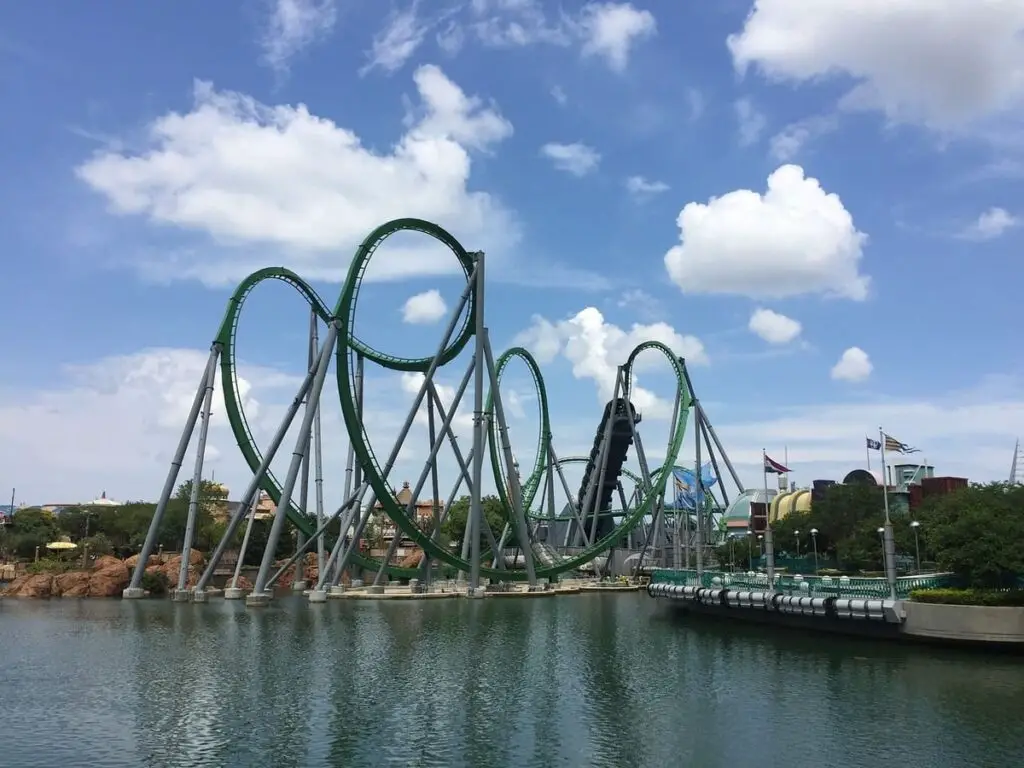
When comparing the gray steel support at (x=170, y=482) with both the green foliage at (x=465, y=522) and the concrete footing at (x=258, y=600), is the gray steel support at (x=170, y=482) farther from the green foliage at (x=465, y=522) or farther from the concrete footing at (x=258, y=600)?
the green foliage at (x=465, y=522)

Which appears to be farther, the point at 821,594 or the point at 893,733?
the point at 821,594

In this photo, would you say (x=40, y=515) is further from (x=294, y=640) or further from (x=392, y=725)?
(x=392, y=725)

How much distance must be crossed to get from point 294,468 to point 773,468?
26942 millimetres

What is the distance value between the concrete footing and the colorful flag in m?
28.3

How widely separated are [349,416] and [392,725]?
120 ft

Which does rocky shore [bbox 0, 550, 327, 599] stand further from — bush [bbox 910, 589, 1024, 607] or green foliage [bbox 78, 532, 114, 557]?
bush [bbox 910, 589, 1024, 607]

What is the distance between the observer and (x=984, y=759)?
1720cm

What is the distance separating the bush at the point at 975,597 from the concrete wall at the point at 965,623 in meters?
0.55

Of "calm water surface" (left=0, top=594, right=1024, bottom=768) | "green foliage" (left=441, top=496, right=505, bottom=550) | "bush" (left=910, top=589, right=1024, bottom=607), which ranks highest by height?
"green foliage" (left=441, top=496, right=505, bottom=550)

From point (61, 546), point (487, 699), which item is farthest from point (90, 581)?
point (487, 699)

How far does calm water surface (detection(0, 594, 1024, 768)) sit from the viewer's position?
695 inches

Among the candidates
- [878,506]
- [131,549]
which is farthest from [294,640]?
[131,549]

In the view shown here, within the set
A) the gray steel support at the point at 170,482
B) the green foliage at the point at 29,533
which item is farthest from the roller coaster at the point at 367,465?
the green foliage at the point at 29,533

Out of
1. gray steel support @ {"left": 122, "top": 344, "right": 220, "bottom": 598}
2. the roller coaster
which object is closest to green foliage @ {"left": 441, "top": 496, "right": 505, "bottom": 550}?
the roller coaster
